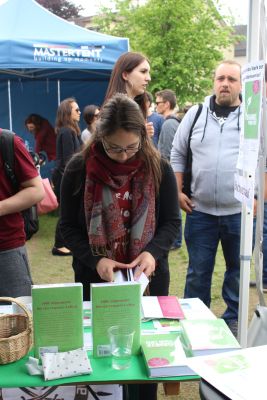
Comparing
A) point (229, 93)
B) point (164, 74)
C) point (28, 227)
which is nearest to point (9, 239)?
point (28, 227)

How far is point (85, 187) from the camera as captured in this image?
184 centimetres

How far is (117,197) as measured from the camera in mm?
1827

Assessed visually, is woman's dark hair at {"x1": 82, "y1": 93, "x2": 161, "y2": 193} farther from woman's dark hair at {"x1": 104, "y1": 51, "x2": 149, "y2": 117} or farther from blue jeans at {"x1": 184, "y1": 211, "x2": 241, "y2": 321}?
blue jeans at {"x1": 184, "y1": 211, "x2": 241, "y2": 321}

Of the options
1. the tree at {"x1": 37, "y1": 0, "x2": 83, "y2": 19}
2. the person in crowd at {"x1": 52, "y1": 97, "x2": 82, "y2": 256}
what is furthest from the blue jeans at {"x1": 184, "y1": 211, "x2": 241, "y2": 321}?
the tree at {"x1": 37, "y1": 0, "x2": 83, "y2": 19}

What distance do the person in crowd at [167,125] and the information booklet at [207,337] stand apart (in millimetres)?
2645

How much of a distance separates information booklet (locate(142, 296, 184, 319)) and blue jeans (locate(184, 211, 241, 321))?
3.61 ft

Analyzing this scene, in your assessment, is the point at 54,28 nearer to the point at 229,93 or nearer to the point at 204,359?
the point at 229,93

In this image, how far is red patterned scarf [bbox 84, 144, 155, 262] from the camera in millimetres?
1796

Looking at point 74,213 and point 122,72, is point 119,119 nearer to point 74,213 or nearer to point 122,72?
point 74,213

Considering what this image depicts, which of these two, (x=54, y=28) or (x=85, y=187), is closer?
(x=85, y=187)

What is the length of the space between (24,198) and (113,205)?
49 cm

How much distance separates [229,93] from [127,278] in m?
1.50

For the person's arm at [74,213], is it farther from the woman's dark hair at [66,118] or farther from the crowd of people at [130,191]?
the woman's dark hair at [66,118]

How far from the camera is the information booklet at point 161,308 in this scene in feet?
5.45
